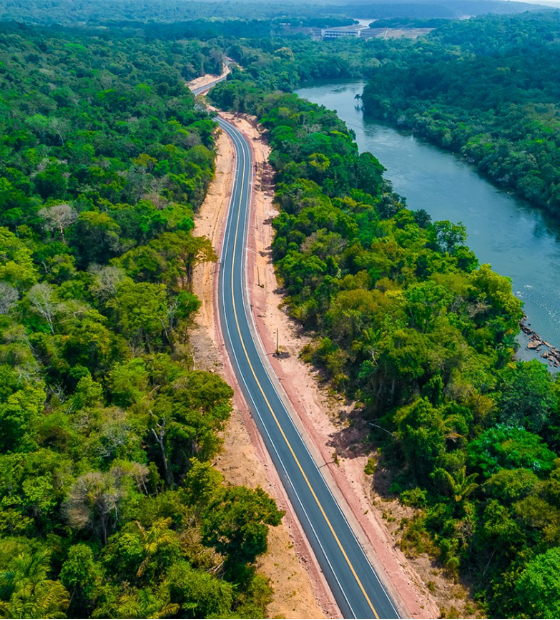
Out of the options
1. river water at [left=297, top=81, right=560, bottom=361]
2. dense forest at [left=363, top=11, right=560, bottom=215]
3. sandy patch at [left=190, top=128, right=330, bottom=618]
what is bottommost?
sandy patch at [left=190, top=128, right=330, bottom=618]

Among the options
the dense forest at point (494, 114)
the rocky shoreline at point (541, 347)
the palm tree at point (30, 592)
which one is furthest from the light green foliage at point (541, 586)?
the dense forest at point (494, 114)

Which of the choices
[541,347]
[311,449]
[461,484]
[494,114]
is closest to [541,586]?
[461,484]

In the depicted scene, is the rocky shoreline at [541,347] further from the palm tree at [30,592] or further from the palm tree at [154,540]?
the palm tree at [30,592]

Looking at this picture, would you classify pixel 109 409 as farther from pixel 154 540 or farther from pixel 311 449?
pixel 311 449

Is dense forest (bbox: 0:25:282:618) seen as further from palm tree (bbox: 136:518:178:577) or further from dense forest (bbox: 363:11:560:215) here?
A: dense forest (bbox: 363:11:560:215)

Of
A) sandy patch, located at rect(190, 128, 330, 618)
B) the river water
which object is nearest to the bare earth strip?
sandy patch, located at rect(190, 128, 330, 618)
